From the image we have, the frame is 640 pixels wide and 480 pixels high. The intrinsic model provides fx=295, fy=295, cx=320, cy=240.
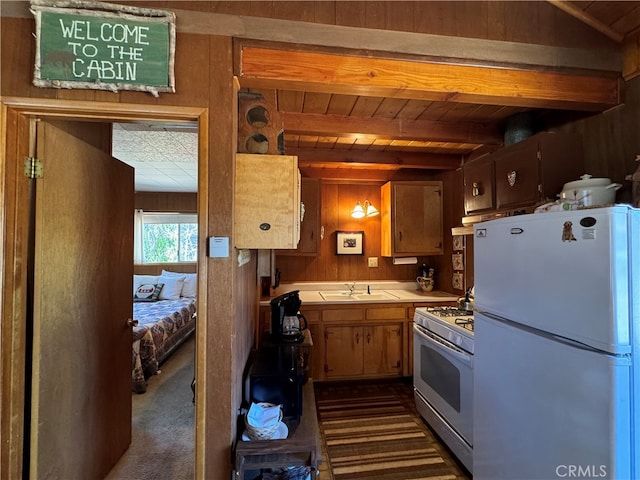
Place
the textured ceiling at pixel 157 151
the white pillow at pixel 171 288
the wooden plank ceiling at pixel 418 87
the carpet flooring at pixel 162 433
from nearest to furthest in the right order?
the wooden plank ceiling at pixel 418 87 < the carpet flooring at pixel 162 433 < the textured ceiling at pixel 157 151 < the white pillow at pixel 171 288

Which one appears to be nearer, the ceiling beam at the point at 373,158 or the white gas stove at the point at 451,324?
the white gas stove at the point at 451,324

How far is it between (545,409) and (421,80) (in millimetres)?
1576

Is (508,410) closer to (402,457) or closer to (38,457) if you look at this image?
(402,457)

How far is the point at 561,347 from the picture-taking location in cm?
112

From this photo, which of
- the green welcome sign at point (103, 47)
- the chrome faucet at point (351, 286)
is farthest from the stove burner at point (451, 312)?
the green welcome sign at point (103, 47)

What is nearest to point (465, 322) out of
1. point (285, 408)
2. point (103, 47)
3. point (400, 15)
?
point (285, 408)

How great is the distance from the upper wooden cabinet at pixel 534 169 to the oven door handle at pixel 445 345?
3.30 ft

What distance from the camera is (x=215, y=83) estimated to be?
1.35 m

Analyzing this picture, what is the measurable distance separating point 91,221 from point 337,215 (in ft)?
8.17

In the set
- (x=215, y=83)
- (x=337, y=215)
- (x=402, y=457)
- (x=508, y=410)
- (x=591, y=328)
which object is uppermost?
(x=215, y=83)

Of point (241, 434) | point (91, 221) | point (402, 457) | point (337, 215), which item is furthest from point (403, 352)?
point (91, 221)

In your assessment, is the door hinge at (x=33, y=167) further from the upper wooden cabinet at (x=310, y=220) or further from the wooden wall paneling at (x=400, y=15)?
the upper wooden cabinet at (x=310, y=220)

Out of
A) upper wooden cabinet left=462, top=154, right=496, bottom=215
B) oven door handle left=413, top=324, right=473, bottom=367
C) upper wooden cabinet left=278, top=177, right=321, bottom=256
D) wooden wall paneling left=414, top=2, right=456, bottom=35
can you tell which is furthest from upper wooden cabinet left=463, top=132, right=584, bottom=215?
upper wooden cabinet left=278, top=177, right=321, bottom=256
